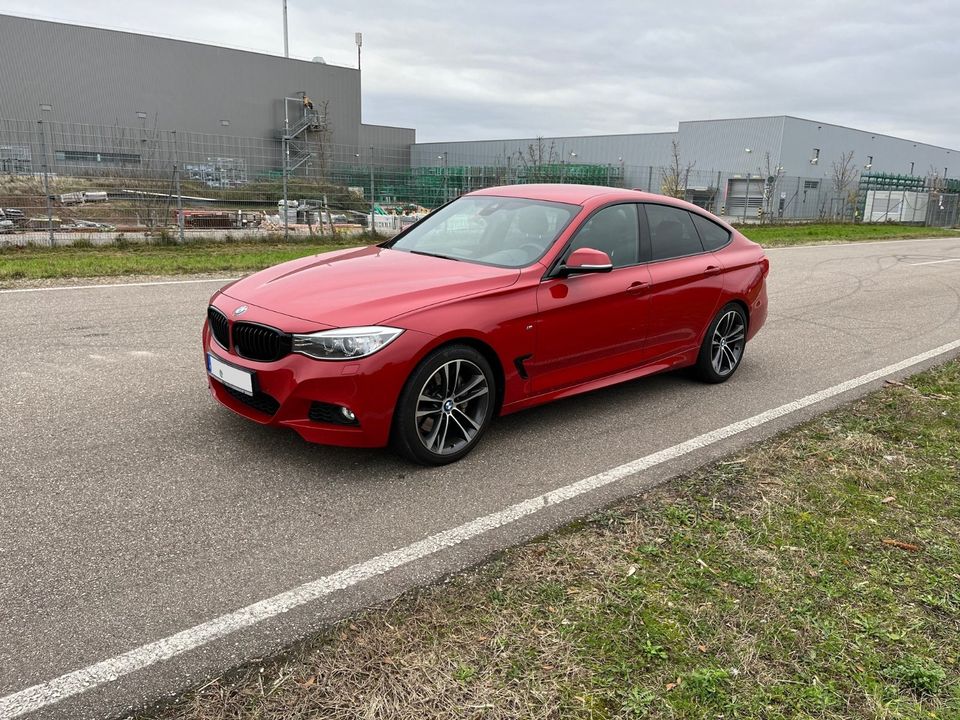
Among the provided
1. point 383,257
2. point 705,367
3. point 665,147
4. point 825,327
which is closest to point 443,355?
point 383,257

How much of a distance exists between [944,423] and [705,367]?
173cm

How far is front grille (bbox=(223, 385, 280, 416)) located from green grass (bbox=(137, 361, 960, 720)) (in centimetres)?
152

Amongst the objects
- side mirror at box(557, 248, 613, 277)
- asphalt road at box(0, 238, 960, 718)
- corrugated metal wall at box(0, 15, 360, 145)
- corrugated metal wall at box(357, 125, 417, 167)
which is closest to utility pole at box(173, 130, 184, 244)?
asphalt road at box(0, 238, 960, 718)

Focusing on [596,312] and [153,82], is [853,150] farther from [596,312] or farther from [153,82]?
[596,312]

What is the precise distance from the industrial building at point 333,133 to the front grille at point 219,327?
15.1 metres

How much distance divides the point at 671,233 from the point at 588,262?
1499 millimetres

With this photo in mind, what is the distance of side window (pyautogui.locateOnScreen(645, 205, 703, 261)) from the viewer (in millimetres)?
5609

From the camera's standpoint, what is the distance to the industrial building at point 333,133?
2177 cm

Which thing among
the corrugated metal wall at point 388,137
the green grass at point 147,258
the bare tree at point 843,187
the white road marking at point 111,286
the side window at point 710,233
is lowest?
the white road marking at point 111,286

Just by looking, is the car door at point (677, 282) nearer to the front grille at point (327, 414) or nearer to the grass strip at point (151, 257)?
the front grille at point (327, 414)

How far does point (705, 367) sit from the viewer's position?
6102 mm

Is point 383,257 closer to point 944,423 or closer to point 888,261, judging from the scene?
point 944,423

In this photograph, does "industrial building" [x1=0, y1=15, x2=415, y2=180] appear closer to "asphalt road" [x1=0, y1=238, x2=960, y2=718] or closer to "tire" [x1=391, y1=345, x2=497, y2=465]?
"asphalt road" [x1=0, y1=238, x2=960, y2=718]

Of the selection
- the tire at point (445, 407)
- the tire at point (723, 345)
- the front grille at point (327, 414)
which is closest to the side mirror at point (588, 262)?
the tire at point (445, 407)
